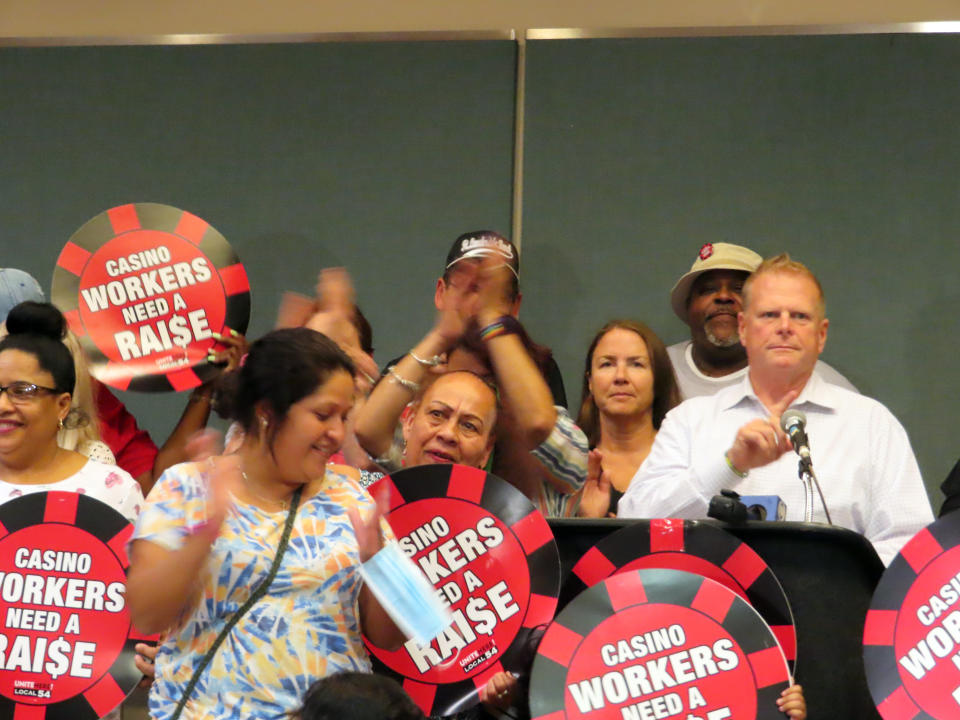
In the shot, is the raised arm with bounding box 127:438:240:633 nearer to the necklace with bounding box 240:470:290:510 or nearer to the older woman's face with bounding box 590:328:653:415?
the necklace with bounding box 240:470:290:510

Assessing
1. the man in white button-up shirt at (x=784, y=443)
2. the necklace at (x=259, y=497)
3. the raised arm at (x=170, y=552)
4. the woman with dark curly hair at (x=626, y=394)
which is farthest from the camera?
the woman with dark curly hair at (x=626, y=394)

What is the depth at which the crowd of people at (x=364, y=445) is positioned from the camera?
2.00 m

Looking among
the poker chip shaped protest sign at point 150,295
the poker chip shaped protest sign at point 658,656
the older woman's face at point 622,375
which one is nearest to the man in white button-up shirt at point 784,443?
the poker chip shaped protest sign at point 658,656

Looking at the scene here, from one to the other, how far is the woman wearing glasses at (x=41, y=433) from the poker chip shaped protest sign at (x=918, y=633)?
1.53 metres

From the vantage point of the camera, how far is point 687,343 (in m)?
4.15

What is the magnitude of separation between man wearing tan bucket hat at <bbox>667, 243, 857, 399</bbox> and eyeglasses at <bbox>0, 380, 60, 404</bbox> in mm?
1781

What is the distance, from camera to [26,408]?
2.86 m

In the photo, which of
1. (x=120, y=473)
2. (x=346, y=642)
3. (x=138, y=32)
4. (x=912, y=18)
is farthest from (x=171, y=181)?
(x=346, y=642)

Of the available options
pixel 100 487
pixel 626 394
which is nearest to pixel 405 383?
pixel 100 487

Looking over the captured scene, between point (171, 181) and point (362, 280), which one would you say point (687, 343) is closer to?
point (362, 280)

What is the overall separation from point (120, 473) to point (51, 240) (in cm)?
218

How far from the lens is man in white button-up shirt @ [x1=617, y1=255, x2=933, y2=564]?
2646 mm

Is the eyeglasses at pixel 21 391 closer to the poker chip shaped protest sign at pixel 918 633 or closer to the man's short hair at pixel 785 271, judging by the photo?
the man's short hair at pixel 785 271

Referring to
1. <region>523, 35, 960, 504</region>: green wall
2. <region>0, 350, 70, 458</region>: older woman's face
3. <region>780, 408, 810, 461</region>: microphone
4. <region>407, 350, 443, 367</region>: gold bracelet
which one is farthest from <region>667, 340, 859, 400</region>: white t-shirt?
<region>0, 350, 70, 458</region>: older woman's face
